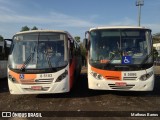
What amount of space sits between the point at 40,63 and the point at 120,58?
3.18m

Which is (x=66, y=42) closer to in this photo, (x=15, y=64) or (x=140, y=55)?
(x=15, y=64)

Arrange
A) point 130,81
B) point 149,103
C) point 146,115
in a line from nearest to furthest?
point 146,115
point 149,103
point 130,81

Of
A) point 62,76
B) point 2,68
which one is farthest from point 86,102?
point 2,68

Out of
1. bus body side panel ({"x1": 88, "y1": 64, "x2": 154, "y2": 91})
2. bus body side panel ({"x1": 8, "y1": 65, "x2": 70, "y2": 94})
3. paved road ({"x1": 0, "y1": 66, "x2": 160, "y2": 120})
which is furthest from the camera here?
bus body side panel ({"x1": 88, "y1": 64, "x2": 154, "y2": 91})

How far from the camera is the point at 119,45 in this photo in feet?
42.5

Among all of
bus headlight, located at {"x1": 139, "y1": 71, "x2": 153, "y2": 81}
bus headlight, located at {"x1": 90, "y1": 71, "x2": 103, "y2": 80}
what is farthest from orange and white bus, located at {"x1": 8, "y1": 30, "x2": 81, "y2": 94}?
bus headlight, located at {"x1": 139, "y1": 71, "x2": 153, "y2": 81}

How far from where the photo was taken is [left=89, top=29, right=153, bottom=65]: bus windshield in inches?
501

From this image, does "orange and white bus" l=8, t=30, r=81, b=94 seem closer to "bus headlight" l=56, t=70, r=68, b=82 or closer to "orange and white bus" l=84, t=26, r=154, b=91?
"bus headlight" l=56, t=70, r=68, b=82

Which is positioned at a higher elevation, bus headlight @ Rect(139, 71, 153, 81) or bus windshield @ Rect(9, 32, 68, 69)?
bus windshield @ Rect(9, 32, 68, 69)

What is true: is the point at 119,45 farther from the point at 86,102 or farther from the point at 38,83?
the point at 38,83

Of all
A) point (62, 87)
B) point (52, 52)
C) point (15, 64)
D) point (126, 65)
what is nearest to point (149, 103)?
point (126, 65)

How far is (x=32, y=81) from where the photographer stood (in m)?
12.2

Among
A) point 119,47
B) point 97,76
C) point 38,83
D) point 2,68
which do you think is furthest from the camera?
point 2,68

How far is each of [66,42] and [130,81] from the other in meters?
3.00
